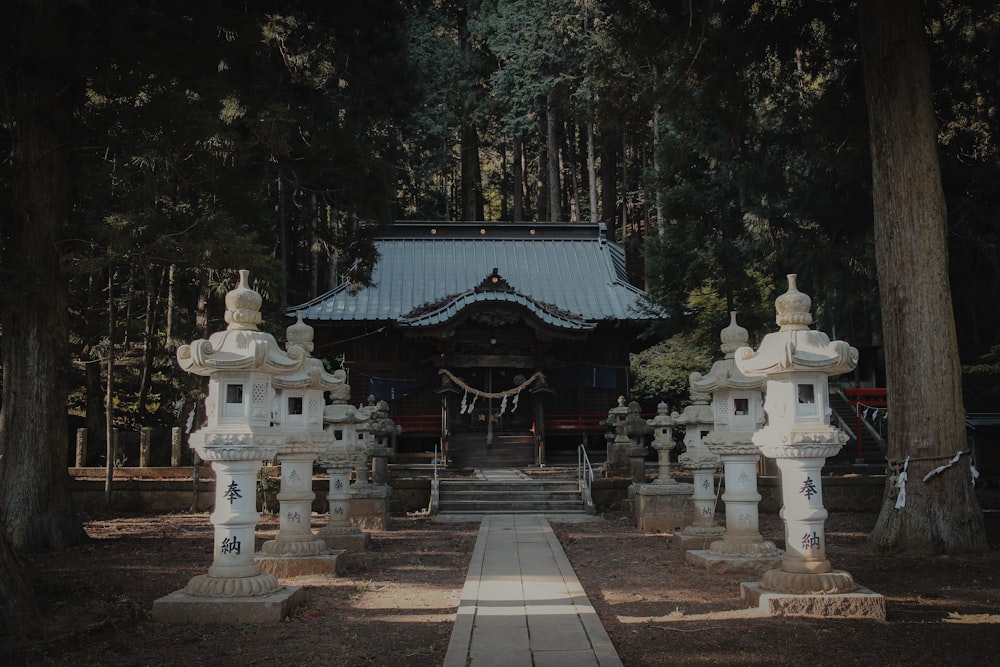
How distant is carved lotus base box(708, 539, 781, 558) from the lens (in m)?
8.57

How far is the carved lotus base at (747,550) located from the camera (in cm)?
857

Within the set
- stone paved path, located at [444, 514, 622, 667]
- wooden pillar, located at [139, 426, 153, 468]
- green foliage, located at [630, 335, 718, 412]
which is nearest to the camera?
stone paved path, located at [444, 514, 622, 667]

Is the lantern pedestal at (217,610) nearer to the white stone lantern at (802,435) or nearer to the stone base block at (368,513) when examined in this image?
the white stone lantern at (802,435)

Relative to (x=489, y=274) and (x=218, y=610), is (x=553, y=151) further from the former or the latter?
(x=218, y=610)

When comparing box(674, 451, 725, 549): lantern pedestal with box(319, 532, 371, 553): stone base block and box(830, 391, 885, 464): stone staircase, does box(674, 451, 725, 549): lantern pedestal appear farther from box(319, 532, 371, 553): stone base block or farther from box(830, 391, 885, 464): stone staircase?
box(830, 391, 885, 464): stone staircase

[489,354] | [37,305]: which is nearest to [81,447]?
[37,305]

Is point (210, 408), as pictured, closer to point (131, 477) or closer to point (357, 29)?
point (357, 29)

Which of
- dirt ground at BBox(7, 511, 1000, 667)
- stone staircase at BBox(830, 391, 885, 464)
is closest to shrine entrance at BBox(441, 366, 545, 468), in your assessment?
stone staircase at BBox(830, 391, 885, 464)

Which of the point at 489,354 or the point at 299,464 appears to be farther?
the point at 489,354

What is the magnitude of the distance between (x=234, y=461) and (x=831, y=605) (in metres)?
4.92

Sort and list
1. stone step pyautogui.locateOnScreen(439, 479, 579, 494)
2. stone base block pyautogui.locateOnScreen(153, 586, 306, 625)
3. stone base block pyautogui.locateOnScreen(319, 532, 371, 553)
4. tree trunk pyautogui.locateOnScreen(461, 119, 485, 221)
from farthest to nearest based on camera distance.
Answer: tree trunk pyautogui.locateOnScreen(461, 119, 485, 221) < stone step pyautogui.locateOnScreen(439, 479, 579, 494) < stone base block pyautogui.locateOnScreen(319, 532, 371, 553) < stone base block pyautogui.locateOnScreen(153, 586, 306, 625)

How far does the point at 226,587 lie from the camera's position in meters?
6.43

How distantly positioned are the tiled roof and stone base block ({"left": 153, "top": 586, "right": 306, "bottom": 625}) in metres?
14.3

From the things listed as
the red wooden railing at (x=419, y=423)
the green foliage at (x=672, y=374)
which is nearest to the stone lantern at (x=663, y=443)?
the red wooden railing at (x=419, y=423)
